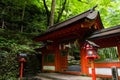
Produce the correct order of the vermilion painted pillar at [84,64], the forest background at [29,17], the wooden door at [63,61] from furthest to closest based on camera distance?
1. the forest background at [29,17]
2. the wooden door at [63,61]
3. the vermilion painted pillar at [84,64]

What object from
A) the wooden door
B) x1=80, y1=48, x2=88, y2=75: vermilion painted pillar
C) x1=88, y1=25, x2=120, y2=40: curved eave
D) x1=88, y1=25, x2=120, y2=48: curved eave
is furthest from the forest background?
x1=88, y1=25, x2=120, y2=48: curved eave

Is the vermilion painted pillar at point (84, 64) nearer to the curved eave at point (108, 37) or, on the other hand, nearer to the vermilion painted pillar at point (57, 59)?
the curved eave at point (108, 37)

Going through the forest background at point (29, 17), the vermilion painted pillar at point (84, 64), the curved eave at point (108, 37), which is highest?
the forest background at point (29, 17)

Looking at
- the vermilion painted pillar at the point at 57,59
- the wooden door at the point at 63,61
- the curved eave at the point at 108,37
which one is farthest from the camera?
the wooden door at the point at 63,61

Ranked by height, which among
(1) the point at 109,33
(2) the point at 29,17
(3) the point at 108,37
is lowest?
(3) the point at 108,37

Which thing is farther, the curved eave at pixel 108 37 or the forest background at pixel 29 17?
the forest background at pixel 29 17

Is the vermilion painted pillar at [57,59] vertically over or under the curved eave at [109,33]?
under

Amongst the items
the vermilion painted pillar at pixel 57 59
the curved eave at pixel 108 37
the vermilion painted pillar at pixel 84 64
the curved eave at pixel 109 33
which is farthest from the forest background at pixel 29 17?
the curved eave at pixel 108 37

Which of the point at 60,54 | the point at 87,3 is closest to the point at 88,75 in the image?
the point at 60,54

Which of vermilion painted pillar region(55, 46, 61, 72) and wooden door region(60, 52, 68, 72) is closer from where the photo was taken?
vermilion painted pillar region(55, 46, 61, 72)

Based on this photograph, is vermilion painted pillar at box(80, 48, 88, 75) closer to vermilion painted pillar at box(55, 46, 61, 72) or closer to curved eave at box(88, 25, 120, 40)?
curved eave at box(88, 25, 120, 40)

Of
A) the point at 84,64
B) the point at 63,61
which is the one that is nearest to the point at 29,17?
the point at 63,61

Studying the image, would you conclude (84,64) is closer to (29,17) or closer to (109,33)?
(109,33)

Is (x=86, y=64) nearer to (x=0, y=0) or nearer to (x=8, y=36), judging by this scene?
(x=8, y=36)
